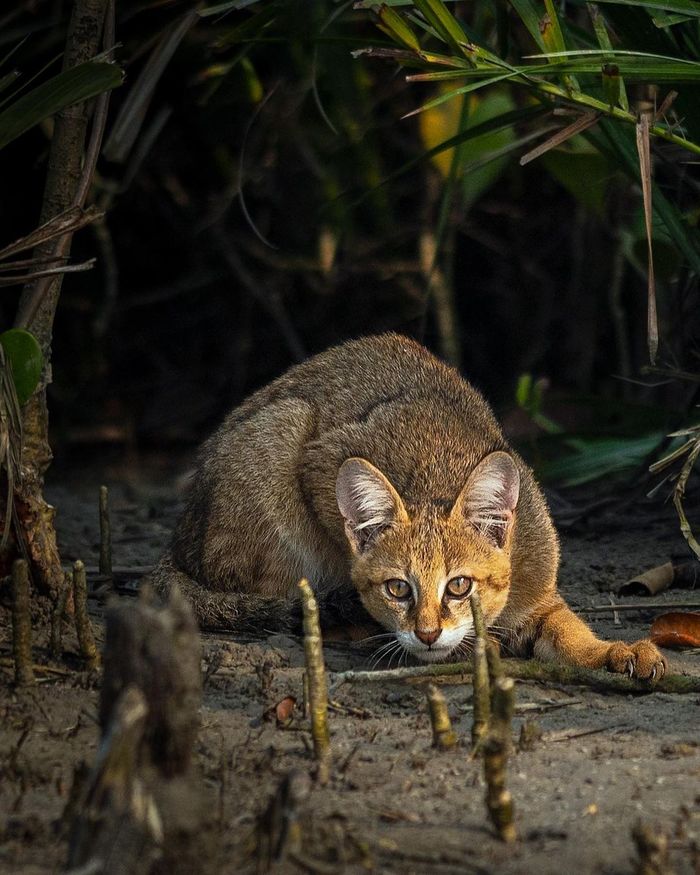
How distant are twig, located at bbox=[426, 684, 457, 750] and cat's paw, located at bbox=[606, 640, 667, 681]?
31.4 inches

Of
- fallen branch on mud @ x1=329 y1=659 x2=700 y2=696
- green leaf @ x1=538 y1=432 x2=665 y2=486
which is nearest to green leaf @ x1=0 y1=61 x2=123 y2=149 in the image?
fallen branch on mud @ x1=329 y1=659 x2=700 y2=696

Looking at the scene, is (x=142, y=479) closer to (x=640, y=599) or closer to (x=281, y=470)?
(x=281, y=470)

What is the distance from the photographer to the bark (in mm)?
3926

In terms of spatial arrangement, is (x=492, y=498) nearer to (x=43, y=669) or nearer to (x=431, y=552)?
(x=431, y=552)

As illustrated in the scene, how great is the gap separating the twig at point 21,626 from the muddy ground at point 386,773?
0.19 feet

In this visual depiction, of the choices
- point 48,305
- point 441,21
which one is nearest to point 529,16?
point 441,21

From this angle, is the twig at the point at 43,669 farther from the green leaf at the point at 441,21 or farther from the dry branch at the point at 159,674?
the green leaf at the point at 441,21

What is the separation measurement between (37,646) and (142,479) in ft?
13.7

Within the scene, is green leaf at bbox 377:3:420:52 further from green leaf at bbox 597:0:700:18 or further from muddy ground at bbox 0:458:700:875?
muddy ground at bbox 0:458:700:875

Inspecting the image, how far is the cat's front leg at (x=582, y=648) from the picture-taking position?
3.78 meters

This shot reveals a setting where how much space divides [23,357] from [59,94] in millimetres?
786

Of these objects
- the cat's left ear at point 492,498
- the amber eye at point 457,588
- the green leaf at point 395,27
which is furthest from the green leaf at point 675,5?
the amber eye at point 457,588

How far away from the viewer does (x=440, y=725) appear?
10.4 feet

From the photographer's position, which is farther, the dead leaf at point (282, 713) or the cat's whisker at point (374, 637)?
the cat's whisker at point (374, 637)
